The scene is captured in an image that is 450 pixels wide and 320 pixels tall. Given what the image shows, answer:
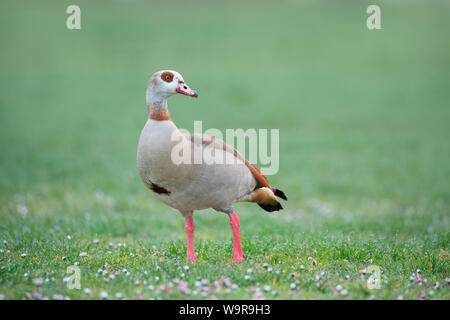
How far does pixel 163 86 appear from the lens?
5191 mm

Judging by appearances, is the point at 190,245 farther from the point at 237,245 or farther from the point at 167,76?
the point at 167,76

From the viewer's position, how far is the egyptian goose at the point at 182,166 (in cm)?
508

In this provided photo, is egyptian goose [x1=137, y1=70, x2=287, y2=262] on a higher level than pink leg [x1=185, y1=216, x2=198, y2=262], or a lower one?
higher

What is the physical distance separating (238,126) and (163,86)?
14.1 meters

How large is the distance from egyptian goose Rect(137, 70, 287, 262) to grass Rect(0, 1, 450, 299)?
70 cm

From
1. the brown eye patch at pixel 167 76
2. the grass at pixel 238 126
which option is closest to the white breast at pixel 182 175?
the brown eye patch at pixel 167 76

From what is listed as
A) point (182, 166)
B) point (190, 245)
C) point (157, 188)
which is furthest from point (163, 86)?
point (190, 245)

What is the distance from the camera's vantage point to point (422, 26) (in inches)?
1256

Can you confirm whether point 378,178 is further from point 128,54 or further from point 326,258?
point 128,54

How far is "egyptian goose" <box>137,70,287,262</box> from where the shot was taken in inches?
200

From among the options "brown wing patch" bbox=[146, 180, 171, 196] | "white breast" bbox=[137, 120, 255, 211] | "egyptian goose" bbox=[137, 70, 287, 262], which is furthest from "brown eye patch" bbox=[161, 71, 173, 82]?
"brown wing patch" bbox=[146, 180, 171, 196]

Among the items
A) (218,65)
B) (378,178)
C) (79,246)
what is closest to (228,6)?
(218,65)

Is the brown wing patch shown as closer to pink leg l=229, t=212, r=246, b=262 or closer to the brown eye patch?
pink leg l=229, t=212, r=246, b=262

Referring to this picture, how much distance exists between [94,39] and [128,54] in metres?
3.21
